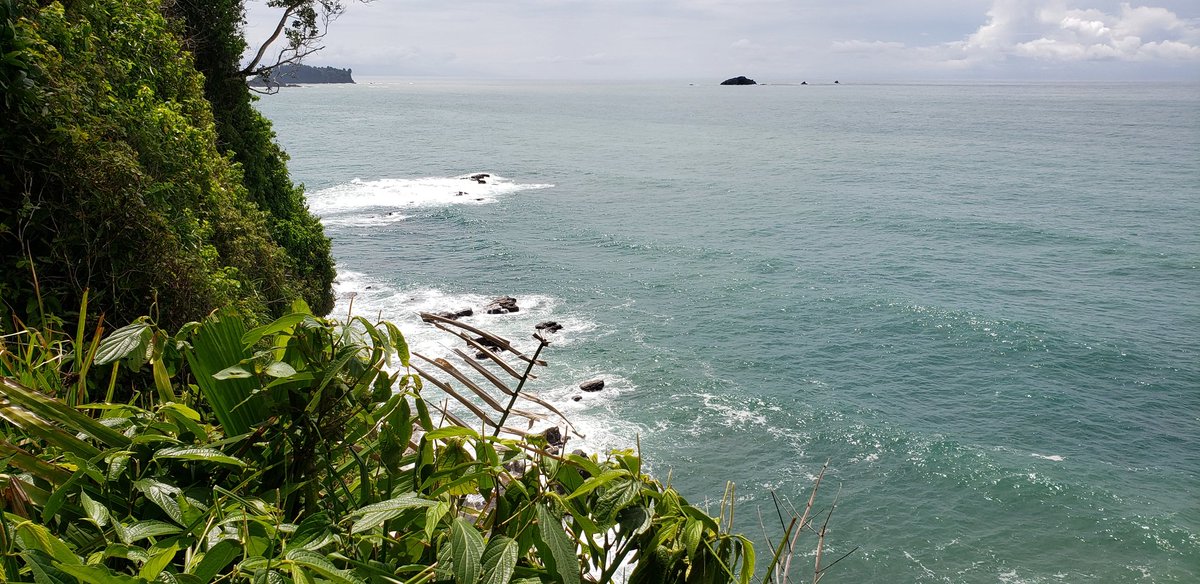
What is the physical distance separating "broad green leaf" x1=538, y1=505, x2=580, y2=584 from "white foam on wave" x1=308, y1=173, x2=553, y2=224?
176ft

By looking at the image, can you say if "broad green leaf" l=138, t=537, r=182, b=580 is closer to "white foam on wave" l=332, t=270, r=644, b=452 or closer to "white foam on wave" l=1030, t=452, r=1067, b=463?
"white foam on wave" l=332, t=270, r=644, b=452

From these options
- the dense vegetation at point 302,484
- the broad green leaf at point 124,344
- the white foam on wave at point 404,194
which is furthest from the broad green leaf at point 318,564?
the white foam on wave at point 404,194

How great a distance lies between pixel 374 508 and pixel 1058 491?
24564 millimetres

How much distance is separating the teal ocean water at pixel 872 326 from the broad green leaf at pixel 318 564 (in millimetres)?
10477

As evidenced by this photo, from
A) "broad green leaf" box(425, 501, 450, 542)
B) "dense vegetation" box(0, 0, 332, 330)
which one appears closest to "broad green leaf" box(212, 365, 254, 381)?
"broad green leaf" box(425, 501, 450, 542)

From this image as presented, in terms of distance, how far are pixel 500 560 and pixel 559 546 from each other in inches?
4.5

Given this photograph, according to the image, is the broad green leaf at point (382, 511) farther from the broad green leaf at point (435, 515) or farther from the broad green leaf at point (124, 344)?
the broad green leaf at point (124, 344)

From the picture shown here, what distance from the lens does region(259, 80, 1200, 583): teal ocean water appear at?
20.6 m

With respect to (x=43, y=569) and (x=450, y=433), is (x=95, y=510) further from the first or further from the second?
(x=450, y=433)

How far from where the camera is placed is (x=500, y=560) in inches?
58.1

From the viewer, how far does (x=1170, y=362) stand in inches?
1188

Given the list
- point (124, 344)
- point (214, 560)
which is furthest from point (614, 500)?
point (124, 344)

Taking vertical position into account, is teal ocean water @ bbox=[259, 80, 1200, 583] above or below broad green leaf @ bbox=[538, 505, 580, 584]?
below

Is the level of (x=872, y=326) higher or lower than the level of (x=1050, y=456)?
higher
